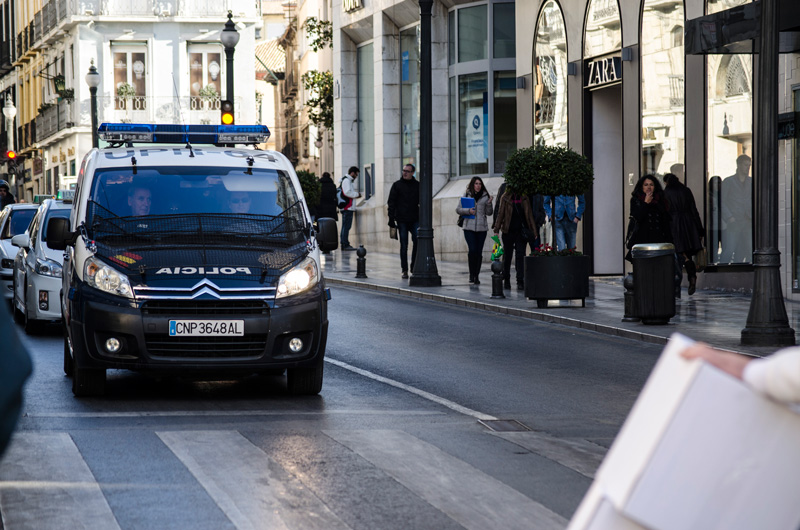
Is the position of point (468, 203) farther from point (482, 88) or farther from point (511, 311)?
point (482, 88)

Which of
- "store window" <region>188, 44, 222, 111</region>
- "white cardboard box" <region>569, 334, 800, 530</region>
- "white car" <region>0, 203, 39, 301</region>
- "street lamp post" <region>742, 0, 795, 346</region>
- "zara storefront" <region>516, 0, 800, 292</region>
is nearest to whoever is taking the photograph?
"white cardboard box" <region>569, 334, 800, 530</region>

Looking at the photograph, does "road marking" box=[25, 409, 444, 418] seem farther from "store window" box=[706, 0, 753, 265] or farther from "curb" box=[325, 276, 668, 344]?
"store window" box=[706, 0, 753, 265]

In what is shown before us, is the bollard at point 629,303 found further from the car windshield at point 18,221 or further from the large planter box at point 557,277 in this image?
the car windshield at point 18,221

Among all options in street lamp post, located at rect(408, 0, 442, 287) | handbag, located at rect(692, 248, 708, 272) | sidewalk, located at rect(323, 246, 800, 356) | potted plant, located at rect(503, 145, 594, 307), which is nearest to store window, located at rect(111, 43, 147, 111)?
sidewalk, located at rect(323, 246, 800, 356)

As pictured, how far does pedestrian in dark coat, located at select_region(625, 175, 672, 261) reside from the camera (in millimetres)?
17281

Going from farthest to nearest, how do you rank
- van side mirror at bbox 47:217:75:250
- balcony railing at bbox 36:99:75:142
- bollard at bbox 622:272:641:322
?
balcony railing at bbox 36:99:75:142 → bollard at bbox 622:272:641:322 → van side mirror at bbox 47:217:75:250

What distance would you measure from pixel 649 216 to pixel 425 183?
516 cm

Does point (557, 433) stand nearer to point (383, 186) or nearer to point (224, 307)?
point (224, 307)

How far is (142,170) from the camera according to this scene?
33.6 feet

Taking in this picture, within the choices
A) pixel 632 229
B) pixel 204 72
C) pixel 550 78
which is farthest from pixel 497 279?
pixel 204 72

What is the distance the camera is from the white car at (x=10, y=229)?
17859 mm

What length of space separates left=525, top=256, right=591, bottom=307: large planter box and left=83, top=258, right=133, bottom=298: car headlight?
843cm

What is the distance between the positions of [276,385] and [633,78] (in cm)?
1339

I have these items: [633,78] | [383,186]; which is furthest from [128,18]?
[633,78]
